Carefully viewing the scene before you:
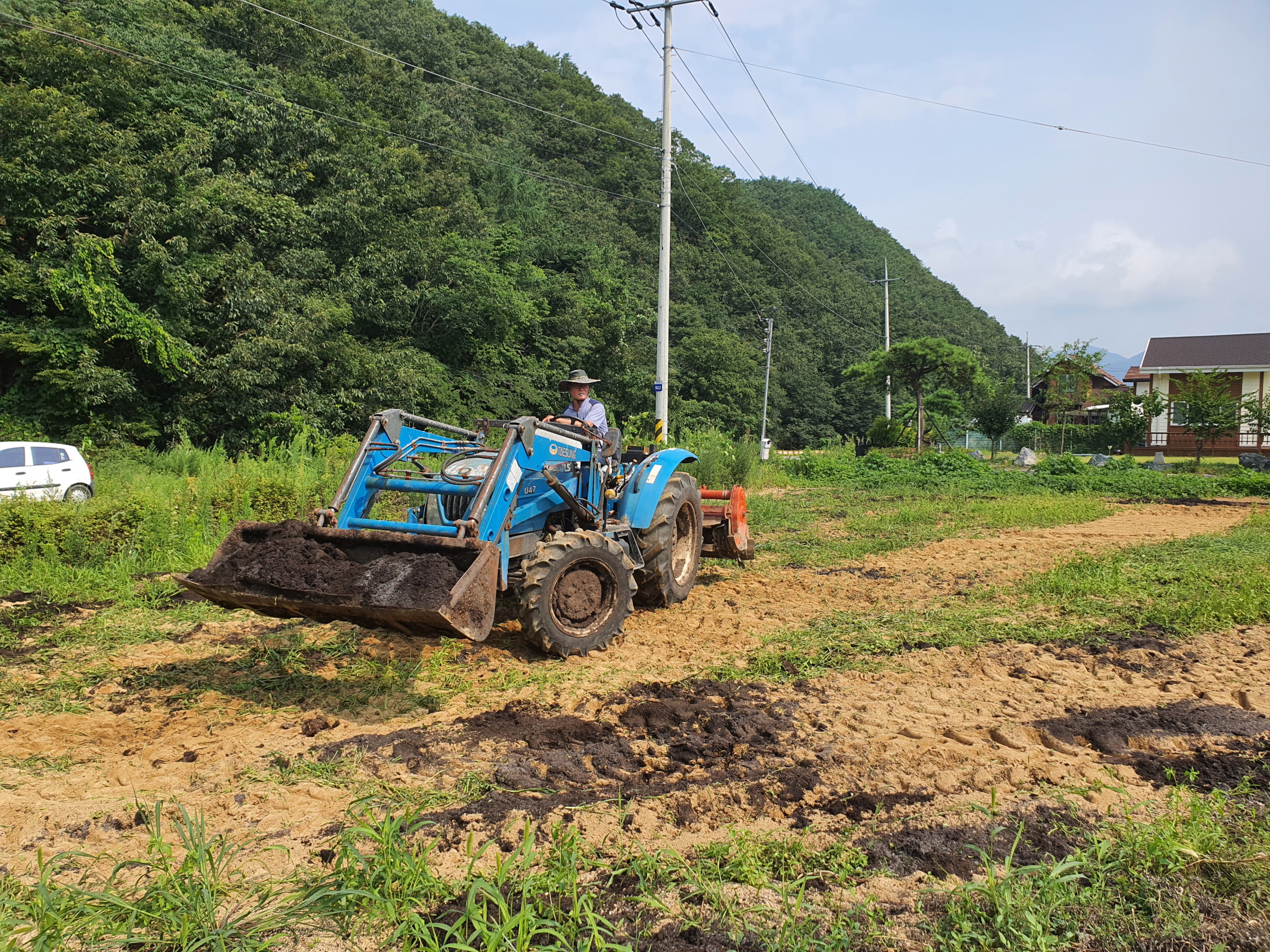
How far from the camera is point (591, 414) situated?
7.02 m

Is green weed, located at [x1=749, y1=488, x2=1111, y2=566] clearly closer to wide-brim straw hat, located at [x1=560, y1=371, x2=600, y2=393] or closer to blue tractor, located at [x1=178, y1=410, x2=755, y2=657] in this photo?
blue tractor, located at [x1=178, y1=410, x2=755, y2=657]

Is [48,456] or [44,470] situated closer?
[44,470]

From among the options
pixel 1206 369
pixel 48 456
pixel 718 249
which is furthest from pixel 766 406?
pixel 48 456

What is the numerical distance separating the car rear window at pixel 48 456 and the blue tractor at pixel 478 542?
30.9 feet

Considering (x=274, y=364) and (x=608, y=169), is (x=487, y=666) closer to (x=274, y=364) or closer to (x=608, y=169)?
(x=274, y=364)

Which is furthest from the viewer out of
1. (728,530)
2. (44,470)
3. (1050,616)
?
(44,470)

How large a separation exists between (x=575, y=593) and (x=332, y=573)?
156 centimetres

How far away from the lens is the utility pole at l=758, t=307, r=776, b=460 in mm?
25391

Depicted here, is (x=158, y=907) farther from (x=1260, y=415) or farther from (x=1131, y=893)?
(x=1260, y=415)

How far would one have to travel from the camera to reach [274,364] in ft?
60.2

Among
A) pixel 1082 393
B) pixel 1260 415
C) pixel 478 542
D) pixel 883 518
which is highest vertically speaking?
pixel 1082 393

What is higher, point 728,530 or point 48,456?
point 48,456

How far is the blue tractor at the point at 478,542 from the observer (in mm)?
4355

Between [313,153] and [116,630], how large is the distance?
19.6 metres
